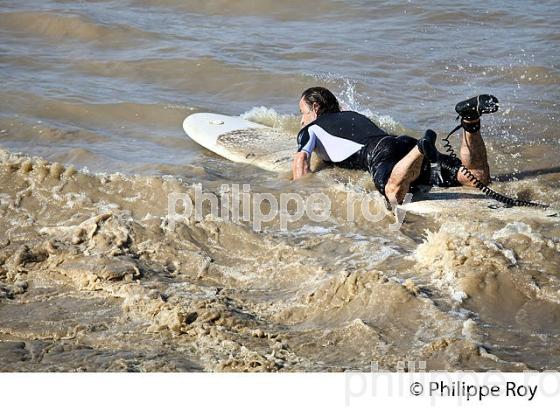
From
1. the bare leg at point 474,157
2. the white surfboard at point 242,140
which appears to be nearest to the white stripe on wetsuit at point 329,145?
the white surfboard at point 242,140

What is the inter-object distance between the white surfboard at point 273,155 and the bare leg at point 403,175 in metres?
0.10

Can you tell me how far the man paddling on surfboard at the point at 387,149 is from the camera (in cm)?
541

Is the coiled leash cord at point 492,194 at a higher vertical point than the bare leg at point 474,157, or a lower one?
lower

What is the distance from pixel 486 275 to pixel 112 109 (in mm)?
5036

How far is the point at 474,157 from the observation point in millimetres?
5805

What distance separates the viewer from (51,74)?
9203mm

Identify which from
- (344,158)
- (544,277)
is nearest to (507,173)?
(344,158)

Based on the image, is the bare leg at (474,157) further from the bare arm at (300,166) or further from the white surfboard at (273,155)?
the bare arm at (300,166)

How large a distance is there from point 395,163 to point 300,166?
2.66 ft

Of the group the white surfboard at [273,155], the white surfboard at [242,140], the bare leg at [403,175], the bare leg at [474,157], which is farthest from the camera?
the white surfboard at [242,140]

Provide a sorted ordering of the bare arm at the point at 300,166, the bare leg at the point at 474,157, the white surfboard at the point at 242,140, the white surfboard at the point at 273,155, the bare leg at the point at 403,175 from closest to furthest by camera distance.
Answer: the white surfboard at the point at 273,155 < the bare leg at the point at 403,175 < the bare leg at the point at 474,157 < the bare arm at the point at 300,166 < the white surfboard at the point at 242,140

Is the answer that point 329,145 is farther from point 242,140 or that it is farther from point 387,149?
point 242,140

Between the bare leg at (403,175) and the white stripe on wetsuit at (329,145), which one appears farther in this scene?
the white stripe on wetsuit at (329,145)

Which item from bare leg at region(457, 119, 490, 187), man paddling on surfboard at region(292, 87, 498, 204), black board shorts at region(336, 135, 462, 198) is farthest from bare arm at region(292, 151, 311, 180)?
bare leg at region(457, 119, 490, 187)
